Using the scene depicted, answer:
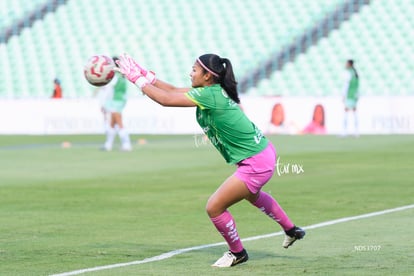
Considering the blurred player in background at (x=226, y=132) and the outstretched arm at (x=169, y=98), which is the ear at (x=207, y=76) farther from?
the outstretched arm at (x=169, y=98)

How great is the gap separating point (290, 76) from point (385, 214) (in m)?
25.5

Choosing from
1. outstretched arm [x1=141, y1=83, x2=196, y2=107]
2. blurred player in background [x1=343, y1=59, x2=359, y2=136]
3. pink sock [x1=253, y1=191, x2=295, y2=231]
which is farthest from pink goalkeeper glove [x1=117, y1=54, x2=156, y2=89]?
blurred player in background [x1=343, y1=59, x2=359, y2=136]

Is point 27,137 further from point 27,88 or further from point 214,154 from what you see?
point 214,154

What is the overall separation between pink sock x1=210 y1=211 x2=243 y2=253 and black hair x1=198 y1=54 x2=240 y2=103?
3.25 ft

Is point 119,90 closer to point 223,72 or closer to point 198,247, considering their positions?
point 198,247

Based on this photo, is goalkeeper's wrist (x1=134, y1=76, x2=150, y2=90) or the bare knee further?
the bare knee

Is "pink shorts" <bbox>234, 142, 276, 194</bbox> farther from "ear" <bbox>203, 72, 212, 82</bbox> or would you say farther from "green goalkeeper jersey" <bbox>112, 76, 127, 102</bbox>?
"green goalkeeper jersey" <bbox>112, 76, 127, 102</bbox>

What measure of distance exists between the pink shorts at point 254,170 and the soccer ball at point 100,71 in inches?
71.9

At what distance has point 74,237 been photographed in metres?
11.1

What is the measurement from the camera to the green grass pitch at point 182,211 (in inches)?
362

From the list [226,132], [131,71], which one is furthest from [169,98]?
[226,132]

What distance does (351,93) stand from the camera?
1264 inches

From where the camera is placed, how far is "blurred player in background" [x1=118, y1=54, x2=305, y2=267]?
873 centimetres

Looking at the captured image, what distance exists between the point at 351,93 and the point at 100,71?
74.1ft
